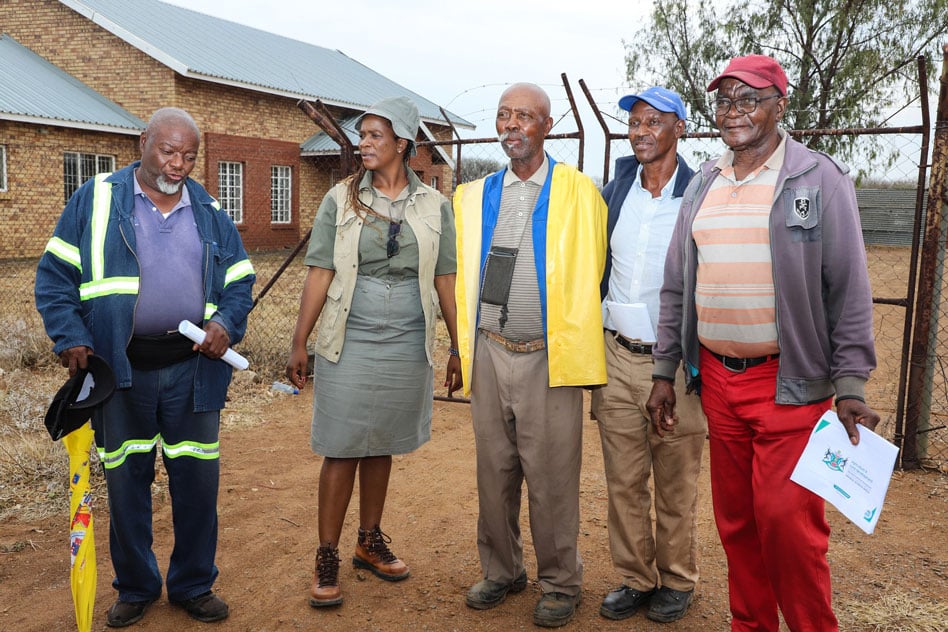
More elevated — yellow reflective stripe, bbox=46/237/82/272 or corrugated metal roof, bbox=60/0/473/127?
corrugated metal roof, bbox=60/0/473/127

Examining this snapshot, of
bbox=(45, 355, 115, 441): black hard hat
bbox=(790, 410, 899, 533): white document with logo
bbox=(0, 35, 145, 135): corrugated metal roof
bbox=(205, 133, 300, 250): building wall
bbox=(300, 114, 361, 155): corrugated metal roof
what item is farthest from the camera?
bbox=(300, 114, 361, 155): corrugated metal roof

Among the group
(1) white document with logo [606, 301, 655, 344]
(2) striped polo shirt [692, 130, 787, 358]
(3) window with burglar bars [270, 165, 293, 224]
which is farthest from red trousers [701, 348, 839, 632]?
(3) window with burglar bars [270, 165, 293, 224]

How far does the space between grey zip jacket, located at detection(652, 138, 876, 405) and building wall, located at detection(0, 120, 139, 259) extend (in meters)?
16.2

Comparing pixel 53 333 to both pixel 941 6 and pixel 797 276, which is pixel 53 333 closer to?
pixel 797 276

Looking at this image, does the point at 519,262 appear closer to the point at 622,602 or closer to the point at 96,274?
the point at 622,602

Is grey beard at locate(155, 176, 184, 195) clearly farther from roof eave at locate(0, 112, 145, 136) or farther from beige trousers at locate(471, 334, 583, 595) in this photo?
roof eave at locate(0, 112, 145, 136)

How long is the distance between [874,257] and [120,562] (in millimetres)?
21850

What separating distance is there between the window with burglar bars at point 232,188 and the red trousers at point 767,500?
57.9 ft

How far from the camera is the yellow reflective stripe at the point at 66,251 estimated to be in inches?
122

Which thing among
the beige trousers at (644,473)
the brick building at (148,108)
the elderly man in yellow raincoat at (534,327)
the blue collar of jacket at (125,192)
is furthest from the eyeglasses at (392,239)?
the brick building at (148,108)

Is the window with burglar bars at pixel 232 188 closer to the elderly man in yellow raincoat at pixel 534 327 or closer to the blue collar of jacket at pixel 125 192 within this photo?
the blue collar of jacket at pixel 125 192

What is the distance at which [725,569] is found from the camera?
156 inches

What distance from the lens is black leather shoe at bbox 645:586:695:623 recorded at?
11.2ft

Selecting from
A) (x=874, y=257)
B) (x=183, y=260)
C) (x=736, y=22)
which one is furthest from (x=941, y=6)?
(x=183, y=260)
